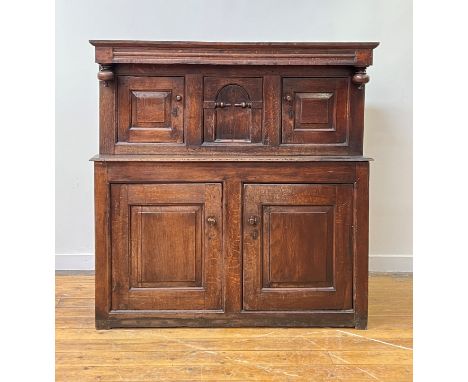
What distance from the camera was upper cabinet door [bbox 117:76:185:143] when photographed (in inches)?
105

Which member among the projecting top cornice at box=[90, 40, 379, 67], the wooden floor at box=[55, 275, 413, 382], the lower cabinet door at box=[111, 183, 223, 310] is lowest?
the wooden floor at box=[55, 275, 413, 382]

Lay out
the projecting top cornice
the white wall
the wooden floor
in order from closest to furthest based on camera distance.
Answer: the wooden floor → the projecting top cornice → the white wall

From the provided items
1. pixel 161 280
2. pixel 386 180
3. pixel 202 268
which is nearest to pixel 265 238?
pixel 202 268

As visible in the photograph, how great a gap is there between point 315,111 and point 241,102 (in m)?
0.33

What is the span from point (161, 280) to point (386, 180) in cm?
167

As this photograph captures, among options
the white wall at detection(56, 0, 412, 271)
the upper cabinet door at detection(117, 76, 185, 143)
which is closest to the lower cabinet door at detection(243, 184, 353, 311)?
the upper cabinet door at detection(117, 76, 185, 143)

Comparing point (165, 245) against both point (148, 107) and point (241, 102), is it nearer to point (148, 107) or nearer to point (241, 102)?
point (148, 107)

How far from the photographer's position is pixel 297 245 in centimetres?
266

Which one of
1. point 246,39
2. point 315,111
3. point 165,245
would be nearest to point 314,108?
point 315,111

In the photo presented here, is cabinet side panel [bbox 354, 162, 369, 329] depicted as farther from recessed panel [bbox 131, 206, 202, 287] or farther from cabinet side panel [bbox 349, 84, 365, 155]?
recessed panel [bbox 131, 206, 202, 287]

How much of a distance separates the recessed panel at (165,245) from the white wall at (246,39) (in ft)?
3.60

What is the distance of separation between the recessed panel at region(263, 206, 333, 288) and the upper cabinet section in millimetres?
277

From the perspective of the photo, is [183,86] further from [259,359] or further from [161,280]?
[259,359]
